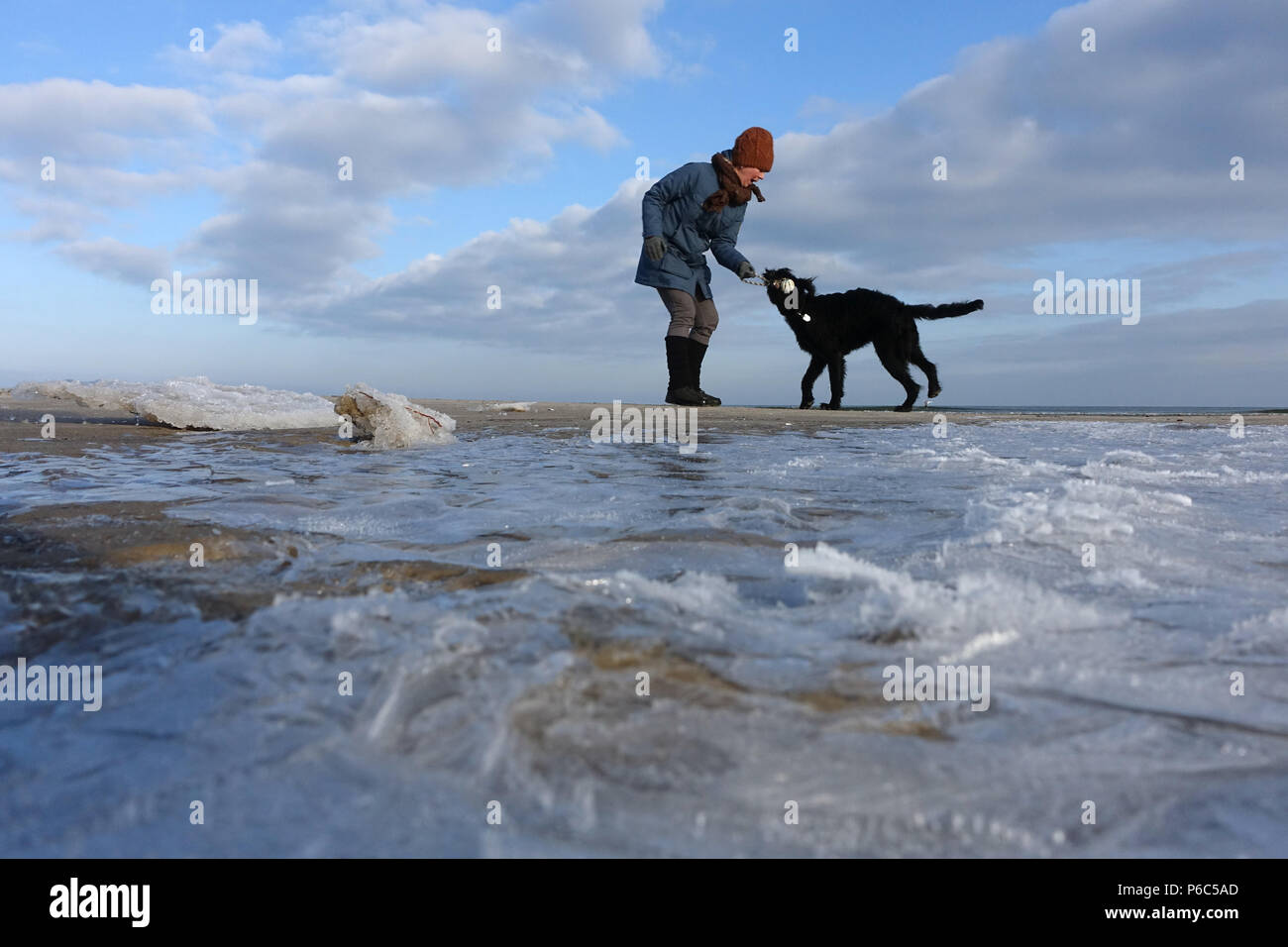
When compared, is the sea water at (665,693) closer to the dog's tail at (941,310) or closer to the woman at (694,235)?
the woman at (694,235)

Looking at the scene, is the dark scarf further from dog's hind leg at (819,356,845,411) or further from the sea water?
the sea water

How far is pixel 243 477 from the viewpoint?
3000mm

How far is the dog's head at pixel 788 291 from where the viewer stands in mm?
8070

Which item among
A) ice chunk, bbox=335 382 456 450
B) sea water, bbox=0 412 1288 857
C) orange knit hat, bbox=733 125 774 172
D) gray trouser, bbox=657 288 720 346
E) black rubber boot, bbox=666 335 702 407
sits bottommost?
sea water, bbox=0 412 1288 857

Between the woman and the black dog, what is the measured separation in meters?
1.14

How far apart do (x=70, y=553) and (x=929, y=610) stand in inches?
74.3

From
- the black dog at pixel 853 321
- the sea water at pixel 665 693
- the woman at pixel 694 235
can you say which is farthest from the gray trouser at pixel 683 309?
the sea water at pixel 665 693

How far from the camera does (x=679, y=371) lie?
736 centimetres

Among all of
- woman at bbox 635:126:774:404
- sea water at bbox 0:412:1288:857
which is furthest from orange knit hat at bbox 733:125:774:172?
sea water at bbox 0:412:1288:857

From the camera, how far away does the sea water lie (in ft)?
2.62

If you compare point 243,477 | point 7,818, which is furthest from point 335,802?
point 243,477

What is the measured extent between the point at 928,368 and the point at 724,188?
3464 millimetres

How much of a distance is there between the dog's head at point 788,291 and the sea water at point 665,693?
6152 mm
